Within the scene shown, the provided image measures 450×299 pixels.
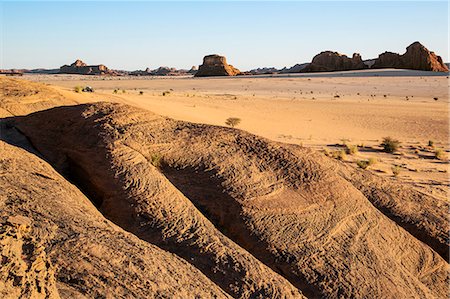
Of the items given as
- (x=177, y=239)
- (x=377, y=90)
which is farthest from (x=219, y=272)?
→ (x=377, y=90)

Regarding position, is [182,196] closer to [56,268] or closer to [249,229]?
[249,229]

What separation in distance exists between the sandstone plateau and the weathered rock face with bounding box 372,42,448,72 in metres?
85.6

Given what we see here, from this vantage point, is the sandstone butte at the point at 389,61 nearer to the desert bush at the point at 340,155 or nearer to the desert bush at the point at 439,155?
the desert bush at the point at 439,155

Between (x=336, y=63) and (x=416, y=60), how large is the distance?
14932 mm

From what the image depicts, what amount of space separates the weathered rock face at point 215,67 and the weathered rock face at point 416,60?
29384mm

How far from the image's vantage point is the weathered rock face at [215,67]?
9544 centimetres

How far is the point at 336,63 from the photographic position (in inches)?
3701

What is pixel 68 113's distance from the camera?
251 inches

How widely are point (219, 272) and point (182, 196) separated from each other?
3.96 feet


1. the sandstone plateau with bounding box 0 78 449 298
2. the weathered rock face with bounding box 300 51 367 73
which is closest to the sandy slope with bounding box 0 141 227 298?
the sandstone plateau with bounding box 0 78 449 298

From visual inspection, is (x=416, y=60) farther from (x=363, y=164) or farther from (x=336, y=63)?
(x=363, y=164)

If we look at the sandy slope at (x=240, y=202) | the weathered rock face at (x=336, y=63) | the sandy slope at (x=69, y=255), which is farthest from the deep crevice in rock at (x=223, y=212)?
the weathered rock face at (x=336, y=63)

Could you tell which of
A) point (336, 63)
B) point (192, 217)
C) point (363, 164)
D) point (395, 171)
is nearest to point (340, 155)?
point (363, 164)

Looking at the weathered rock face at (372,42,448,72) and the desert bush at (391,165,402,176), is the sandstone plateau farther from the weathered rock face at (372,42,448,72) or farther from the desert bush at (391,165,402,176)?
the weathered rock face at (372,42,448,72)
